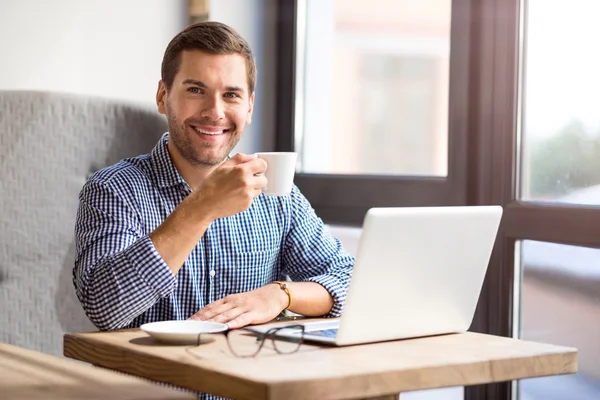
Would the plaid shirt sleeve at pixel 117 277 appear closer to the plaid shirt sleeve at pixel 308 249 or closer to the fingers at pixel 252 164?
the fingers at pixel 252 164

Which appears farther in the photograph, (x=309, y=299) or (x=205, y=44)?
(x=205, y=44)

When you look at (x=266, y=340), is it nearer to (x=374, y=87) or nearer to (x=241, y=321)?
(x=241, y=321)

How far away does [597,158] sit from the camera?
195cm

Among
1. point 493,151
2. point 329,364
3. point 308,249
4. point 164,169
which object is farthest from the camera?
point 493,151

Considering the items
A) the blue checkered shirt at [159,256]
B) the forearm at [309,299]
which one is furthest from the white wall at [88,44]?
the forearm at [309,299]

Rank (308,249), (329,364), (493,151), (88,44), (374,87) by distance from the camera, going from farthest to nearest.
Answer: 1. (374,87)
2. (88,44)
3. (493,151)
4. (308,249)
5. (329,364)

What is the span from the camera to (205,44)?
190 cm

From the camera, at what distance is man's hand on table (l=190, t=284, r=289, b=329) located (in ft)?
5.02

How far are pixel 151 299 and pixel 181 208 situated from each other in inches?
6.7

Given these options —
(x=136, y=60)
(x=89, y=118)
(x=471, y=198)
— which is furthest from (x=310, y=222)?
(x=136, y=60)

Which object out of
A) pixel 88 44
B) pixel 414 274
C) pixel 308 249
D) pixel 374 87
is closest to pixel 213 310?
pixel 414 274

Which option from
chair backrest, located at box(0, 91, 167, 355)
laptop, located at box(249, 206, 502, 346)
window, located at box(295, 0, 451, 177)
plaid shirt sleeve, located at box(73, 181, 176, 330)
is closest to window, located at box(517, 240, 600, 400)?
window, located at box(295, 0, 451, 177)

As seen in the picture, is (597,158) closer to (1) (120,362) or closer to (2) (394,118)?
(2) (394,118)

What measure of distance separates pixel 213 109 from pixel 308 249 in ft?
1.24
